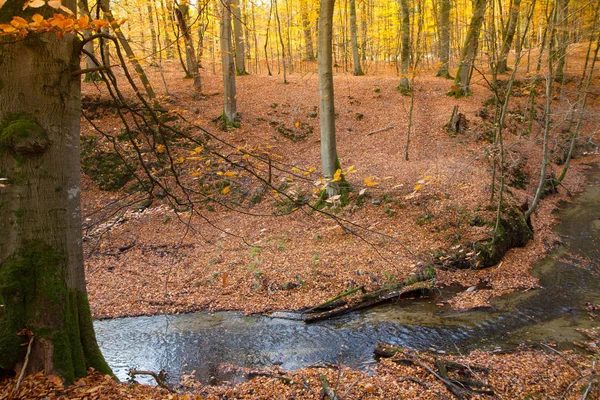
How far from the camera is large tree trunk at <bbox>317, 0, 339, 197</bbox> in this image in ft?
30.2

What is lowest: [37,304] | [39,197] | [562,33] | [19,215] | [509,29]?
[37,304]

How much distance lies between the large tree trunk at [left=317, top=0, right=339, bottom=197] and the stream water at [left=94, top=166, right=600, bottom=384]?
351cm

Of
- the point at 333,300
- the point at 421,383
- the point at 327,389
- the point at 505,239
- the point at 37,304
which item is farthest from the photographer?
the point at 505,239

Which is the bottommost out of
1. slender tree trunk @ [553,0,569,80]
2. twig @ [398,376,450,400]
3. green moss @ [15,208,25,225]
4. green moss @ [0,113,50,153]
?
twig @ [398,376,450,400]

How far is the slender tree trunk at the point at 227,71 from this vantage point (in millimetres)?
13470

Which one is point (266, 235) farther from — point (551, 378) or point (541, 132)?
point (541, 132)

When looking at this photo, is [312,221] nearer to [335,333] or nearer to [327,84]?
[327,84]

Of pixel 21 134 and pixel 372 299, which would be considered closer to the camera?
pixel 21 134

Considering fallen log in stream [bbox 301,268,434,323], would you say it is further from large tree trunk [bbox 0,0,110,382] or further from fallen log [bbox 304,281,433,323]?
large tree trunk [bbox 0,0,110,382]

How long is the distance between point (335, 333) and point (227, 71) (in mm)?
11463

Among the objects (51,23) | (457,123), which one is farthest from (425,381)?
(457,123)

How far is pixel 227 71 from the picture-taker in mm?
→ 14391

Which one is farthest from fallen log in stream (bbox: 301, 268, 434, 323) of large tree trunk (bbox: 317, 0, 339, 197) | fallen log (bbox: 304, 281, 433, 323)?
large tree trunk (bbox: 317, 0, 339, 197)

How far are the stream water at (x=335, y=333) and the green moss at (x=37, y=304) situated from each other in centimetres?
279
